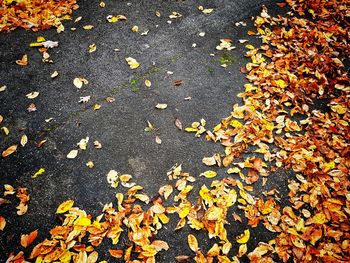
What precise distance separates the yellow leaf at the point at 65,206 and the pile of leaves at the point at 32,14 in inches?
113

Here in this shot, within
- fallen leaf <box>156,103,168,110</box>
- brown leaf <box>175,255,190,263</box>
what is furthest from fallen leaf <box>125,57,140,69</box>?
brown leaf <box>175,255,190,263</box>

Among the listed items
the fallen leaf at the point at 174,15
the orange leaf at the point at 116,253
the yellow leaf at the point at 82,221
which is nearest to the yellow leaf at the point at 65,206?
the yellow leaf at the point at 82,221

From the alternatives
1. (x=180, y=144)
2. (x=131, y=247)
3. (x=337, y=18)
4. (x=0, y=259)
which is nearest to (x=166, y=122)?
(x=180, y=144)

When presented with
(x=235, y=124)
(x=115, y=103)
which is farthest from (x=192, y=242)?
(x=115, y=103)

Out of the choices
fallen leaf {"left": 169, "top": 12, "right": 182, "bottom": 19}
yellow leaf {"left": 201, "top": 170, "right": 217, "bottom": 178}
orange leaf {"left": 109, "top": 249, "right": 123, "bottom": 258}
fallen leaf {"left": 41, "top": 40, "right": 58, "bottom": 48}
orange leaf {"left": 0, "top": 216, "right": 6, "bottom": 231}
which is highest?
fallen leaf {"left": 169, "top": 12, "right": 182, "bottom": 19}

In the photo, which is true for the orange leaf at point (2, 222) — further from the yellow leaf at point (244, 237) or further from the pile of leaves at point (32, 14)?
the pile of leaves at point (32, 14)

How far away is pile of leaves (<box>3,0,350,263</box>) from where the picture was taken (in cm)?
247

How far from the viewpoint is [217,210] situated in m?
2.69

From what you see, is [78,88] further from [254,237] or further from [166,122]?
[254,237]

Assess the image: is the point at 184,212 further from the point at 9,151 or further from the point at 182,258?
the point at 9,151

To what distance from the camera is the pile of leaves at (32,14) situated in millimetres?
4027

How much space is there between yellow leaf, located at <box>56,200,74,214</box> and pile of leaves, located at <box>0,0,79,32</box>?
2.87 m

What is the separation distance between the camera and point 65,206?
2.65 meters

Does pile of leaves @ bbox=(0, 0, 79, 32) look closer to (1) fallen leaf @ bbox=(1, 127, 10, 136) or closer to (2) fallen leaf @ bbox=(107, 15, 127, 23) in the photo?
(2) fallen leaf @ bbox=(107, 15, 127, 23)
